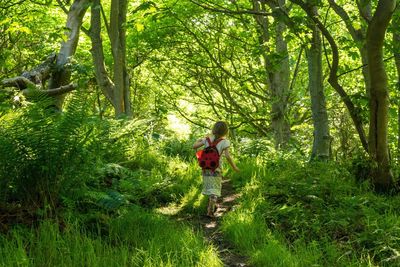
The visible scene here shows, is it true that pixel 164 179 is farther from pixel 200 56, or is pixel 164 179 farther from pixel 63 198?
pixel 200 56

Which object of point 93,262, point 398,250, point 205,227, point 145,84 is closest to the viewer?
point 93,262

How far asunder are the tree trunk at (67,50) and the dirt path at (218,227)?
4159 millimetres

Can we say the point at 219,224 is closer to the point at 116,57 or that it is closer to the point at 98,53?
the point at 116,57

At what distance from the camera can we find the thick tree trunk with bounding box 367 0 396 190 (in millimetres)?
5578

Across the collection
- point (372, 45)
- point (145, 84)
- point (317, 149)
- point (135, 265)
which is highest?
point (145, 84)

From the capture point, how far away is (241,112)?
1616cm

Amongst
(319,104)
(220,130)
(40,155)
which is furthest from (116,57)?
(40,155)

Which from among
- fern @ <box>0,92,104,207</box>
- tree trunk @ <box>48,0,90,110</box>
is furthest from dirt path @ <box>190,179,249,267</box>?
tree trunk @ <box>48,0,90,110</box>

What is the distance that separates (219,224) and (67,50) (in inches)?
229

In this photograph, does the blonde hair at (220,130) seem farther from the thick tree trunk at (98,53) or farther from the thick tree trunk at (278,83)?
the thick tree trunk at (278,83)

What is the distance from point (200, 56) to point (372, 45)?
10227 millimetres

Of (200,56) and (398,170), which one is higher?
(200,56)

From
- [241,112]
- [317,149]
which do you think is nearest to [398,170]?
[317,149]

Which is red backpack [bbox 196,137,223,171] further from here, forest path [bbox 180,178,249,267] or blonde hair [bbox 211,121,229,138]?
forest path [bbox 180,178,249,267]
